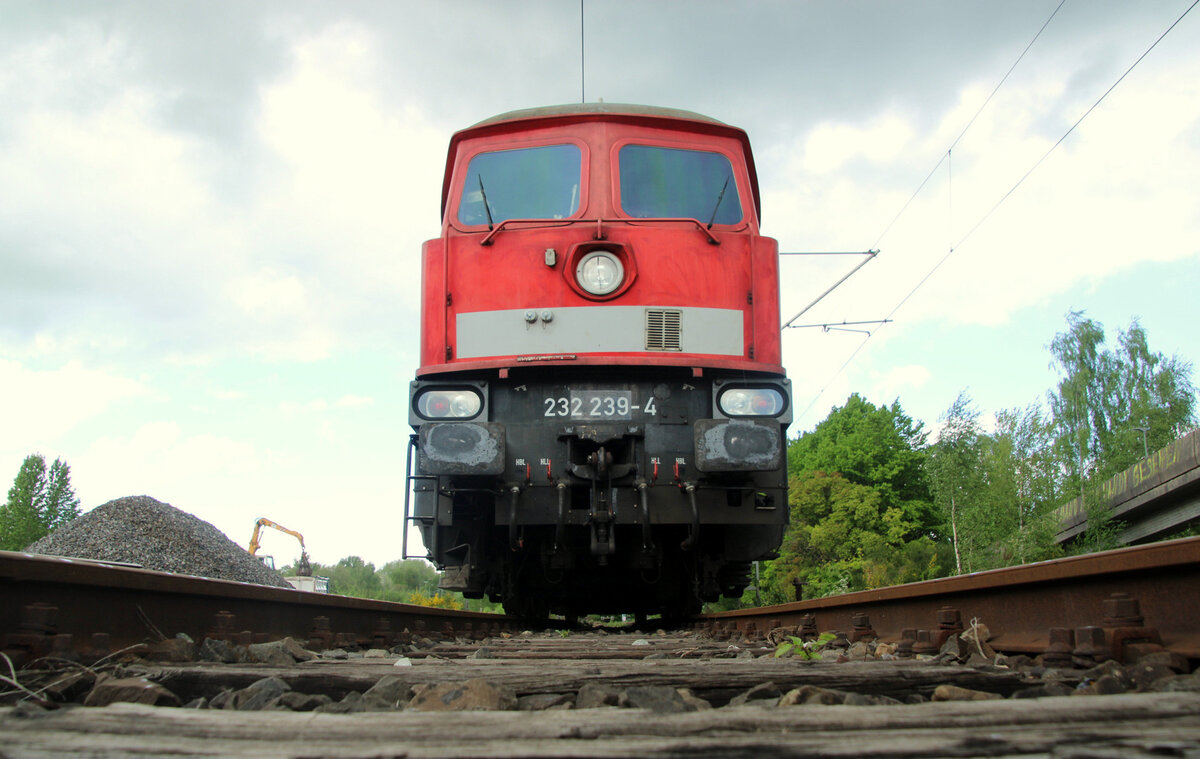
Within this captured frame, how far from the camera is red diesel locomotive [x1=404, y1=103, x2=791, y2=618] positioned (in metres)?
4.71

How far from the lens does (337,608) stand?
15.6 feet

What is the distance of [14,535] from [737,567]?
48.3 meters

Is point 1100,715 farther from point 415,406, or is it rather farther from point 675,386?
point 415,406

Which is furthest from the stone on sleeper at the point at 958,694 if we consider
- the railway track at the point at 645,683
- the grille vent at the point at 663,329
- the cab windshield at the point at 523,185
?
the cab windshield at the point at 523,185

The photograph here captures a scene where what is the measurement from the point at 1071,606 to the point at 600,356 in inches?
109

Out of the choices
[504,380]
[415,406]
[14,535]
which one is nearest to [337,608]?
[415,406]

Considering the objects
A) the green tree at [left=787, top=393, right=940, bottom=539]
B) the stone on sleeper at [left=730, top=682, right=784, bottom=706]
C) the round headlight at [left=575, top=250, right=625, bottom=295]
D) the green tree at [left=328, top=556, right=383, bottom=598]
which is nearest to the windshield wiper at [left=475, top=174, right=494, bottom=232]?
the round headlight at [left=575, top=250, right=625, bottom=295]

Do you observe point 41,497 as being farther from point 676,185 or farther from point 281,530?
point 676,185

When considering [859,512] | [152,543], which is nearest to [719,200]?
[152,543]

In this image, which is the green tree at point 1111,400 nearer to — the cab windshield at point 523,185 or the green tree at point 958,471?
the green tree at point 958,471

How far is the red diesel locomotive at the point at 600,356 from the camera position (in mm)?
4707

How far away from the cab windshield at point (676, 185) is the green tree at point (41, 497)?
50072 mm

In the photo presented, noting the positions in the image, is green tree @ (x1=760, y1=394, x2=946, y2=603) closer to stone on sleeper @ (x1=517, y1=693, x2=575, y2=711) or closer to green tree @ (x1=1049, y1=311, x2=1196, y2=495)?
green tree @ (x1=1049, y1=311, x2=1196, y2=495)

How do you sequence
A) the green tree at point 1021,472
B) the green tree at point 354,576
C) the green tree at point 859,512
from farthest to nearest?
the green tree at point 354,576 < the green tree at point 859,512 < the green tree at point 1021,472
